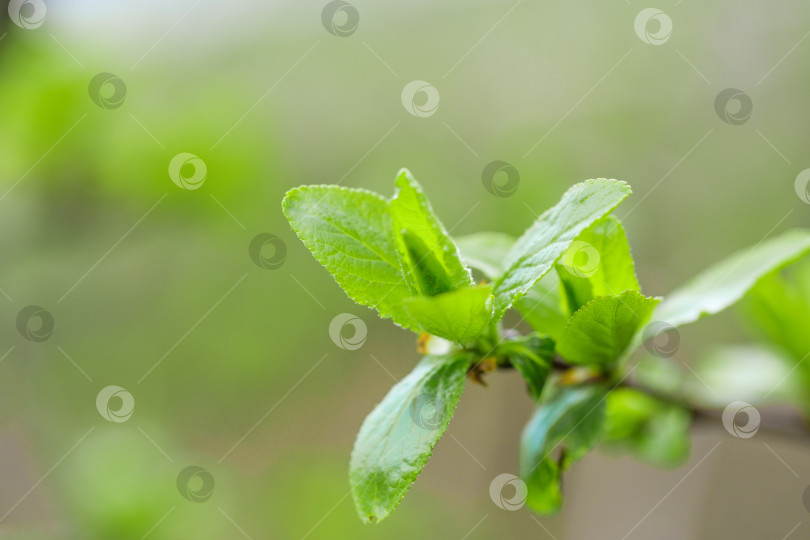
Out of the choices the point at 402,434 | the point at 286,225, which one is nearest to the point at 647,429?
the point at 402,434

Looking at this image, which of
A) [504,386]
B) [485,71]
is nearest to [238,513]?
[504,386]

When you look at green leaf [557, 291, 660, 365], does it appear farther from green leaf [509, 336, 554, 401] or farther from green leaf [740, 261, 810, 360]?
green leaf [740, 261, 810, 360]

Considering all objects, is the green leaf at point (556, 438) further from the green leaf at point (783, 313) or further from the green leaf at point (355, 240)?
the green leaf at point (783, 313)

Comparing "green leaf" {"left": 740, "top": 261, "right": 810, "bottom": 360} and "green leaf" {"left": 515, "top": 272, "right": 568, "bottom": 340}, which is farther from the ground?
"green leaf" {"left": 740, "top": 261, "right": 810, "bottom": 360}

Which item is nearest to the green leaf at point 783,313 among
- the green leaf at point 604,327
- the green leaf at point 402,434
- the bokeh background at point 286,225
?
the green leaf at point 604,327

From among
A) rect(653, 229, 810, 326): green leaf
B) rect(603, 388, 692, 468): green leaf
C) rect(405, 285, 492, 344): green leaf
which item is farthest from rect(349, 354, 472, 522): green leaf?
rect(603, 388, 692, 468): green leaf

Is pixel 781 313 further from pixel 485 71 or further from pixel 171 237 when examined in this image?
pixel 485 71
